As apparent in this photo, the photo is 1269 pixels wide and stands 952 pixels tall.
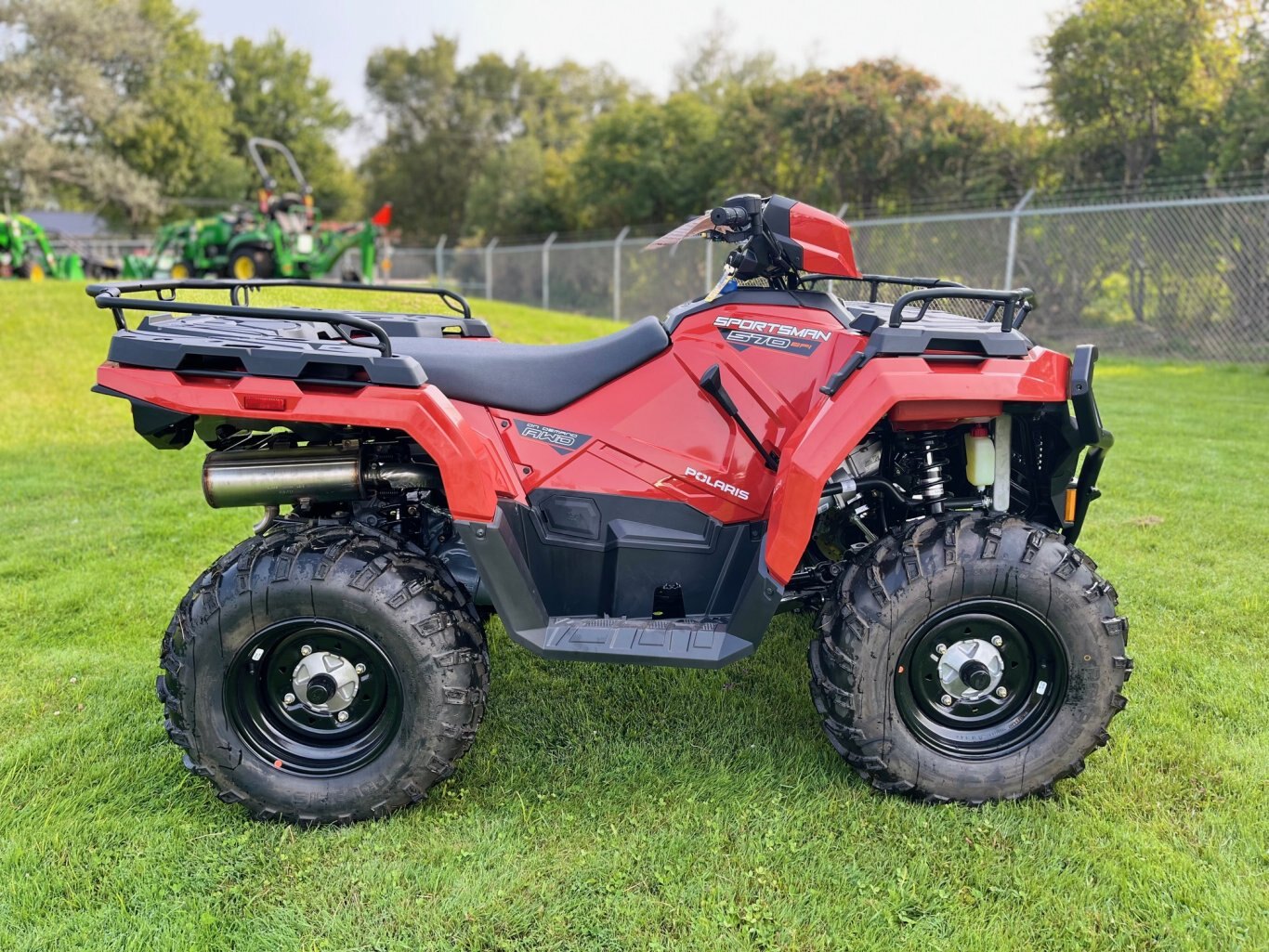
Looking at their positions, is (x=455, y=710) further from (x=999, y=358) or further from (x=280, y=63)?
(x=280, y=63)

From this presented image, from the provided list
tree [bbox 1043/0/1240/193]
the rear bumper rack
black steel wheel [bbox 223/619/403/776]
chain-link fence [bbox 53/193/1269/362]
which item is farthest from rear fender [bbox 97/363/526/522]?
tree [bbox 1043/0/1240/193]

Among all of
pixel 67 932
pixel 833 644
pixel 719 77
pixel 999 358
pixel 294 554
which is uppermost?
pixel 719 77

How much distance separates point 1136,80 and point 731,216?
50.6 feet

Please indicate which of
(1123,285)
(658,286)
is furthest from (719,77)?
(1123,285)

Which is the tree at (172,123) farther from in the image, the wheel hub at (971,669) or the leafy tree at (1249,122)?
the wheel hub at (971,669)

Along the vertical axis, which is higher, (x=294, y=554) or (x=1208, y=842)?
(x=294, y=554)

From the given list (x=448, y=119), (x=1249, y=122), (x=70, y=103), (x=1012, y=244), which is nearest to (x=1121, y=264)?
(x=1012, y=244)

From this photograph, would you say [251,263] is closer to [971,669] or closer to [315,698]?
[315,698]

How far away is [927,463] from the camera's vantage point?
8.87 ft

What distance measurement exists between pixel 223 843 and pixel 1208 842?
108 inches

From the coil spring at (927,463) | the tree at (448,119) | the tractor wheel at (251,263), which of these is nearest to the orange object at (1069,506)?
the coil spring at (927,463)

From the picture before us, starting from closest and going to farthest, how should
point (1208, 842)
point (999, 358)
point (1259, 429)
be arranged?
point (1208, 842) < point (999, 358) < point (1259, 429)

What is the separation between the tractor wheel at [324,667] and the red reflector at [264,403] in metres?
0.40

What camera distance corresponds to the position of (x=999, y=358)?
253 centimetres
